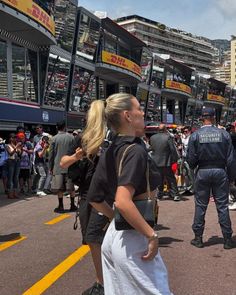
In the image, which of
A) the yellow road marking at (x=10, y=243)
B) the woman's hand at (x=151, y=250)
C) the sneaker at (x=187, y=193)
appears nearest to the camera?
the woman's hand at (x=151, y=250)

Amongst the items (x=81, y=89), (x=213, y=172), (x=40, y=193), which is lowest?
(x=40, y=193)

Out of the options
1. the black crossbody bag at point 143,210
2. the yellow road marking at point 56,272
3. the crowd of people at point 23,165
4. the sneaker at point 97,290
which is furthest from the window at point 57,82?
the black crossbody bag at point 143,210

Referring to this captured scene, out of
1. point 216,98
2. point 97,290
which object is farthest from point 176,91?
point 97,290

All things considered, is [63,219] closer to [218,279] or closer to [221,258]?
[221,258]

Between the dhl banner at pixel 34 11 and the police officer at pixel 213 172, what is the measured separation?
13.5 metres

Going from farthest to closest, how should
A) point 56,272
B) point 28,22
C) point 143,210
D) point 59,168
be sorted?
1. point 28,22
2. point 59,168
3. point 56,272
4. point 143,210

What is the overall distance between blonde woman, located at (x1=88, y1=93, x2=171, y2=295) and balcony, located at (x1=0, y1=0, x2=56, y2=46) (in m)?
15.8

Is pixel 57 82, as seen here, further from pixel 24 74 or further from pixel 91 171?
pixel 91 171

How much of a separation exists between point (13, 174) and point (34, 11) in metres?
10.2

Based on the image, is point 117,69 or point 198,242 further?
point 117,69

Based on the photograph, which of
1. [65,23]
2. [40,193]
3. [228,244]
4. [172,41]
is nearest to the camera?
[228,244]

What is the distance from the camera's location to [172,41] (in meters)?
143

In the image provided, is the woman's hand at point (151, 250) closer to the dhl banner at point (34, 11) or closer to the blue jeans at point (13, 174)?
the blue jeans at point (13, 174)

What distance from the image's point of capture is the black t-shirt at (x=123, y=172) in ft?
8.52
